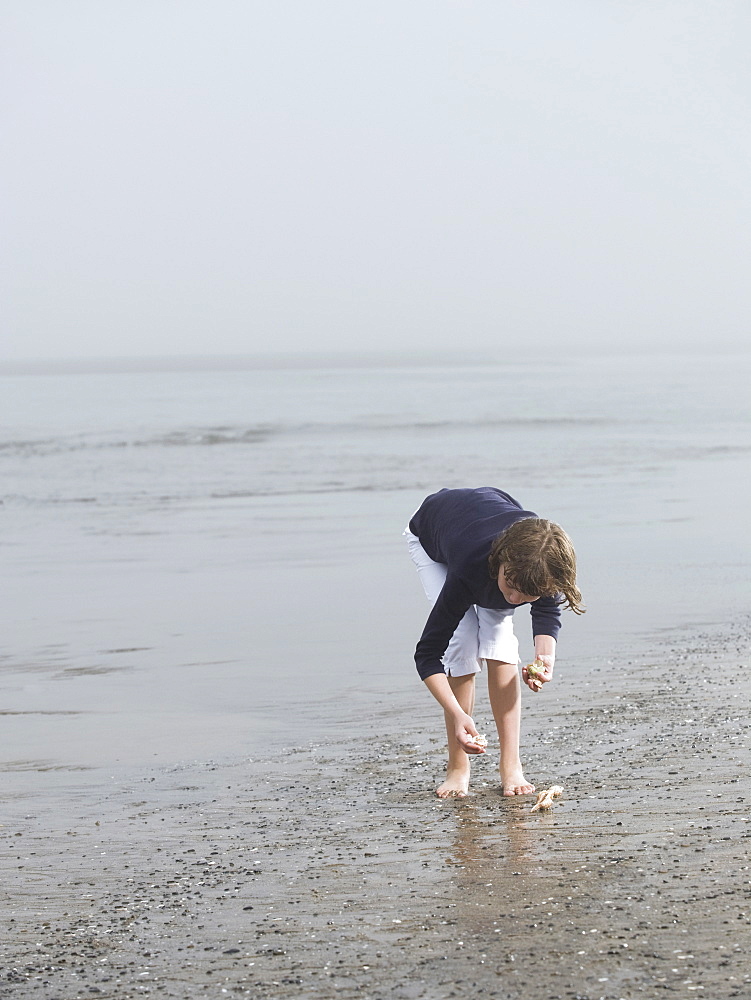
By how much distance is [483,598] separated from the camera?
3877 millimetres

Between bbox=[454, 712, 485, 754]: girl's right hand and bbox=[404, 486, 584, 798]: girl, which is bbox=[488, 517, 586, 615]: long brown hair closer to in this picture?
bbox=[404, 486, 584, 798]: girl

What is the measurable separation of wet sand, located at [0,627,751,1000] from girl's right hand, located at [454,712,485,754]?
0.25 meters

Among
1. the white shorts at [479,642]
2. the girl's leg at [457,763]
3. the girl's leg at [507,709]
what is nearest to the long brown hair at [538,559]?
the white shorts at [479,642]

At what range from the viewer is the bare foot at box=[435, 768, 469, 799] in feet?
13.3

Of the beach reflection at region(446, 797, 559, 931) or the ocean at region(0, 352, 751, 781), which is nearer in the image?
the beach reflection at region(446, 797, 559, 931)

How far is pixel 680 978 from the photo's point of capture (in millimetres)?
2492

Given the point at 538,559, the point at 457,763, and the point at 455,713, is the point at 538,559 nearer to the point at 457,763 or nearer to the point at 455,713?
the point at 455,713

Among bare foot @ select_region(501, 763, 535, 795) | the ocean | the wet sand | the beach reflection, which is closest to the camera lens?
the wet sand

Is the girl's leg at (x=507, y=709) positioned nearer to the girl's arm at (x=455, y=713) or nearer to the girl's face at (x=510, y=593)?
the girl's arm at (x=455, y=713)

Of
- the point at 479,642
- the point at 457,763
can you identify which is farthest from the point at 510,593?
the point at 457,763

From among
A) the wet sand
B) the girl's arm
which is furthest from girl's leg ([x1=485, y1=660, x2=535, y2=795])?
the girl's arm

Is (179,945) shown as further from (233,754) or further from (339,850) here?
(233,754)

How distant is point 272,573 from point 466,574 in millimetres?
Answer: 5454

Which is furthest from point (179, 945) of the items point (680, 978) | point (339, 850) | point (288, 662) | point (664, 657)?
point (664, 657)
